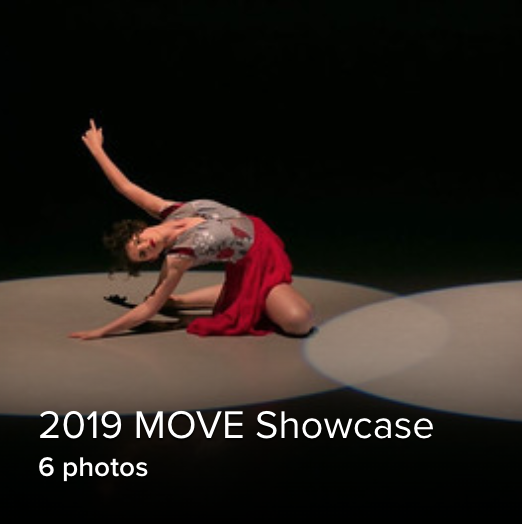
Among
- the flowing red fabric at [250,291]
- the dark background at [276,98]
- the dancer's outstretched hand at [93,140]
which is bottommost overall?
the flowing red fabric at [250,291]

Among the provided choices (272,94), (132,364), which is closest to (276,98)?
(272,94)

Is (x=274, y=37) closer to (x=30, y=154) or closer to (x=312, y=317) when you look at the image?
(x=30, y=154)

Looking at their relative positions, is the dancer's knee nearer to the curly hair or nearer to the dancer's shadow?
the dancer's shadow

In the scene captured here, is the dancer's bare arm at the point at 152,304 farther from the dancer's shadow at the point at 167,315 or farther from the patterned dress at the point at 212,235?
the dancer's shadow at the point at 167,315

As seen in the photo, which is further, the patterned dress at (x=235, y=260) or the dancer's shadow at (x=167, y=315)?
the dancer's shadow at (x=167, y=315)

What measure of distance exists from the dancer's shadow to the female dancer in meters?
0.14

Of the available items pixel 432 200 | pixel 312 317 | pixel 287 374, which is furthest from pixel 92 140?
pixel 432 200

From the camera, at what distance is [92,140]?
5.85 meters

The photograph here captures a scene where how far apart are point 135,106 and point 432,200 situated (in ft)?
9.79

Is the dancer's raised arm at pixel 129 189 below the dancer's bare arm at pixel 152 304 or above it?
above

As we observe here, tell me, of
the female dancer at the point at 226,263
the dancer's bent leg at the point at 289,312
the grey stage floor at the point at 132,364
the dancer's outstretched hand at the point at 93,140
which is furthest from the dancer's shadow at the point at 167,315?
the dancer's outstretched hand at the point at 93,140

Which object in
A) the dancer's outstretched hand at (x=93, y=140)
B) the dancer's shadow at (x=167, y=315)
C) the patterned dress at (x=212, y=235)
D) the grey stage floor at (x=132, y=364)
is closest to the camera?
the grey stage floor at (x=132, y=364)

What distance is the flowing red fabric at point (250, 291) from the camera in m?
5.30

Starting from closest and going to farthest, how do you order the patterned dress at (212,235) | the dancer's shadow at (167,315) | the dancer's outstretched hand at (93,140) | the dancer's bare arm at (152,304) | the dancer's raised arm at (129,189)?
the dancer's bare arm at (152,304) < the patterned dress at (212,235) < the dancer's shadow at (167,315) < the dancer's raised arm at (129,189) < the dancer's outstretched hand at (93,140)
